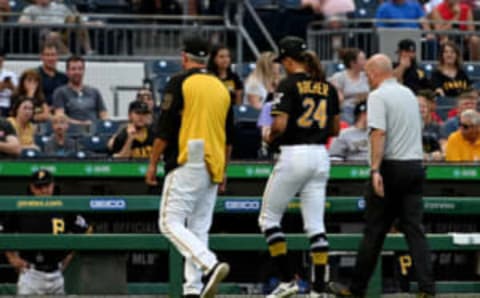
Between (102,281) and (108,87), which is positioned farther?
(108,87)

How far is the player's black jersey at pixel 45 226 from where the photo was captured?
46.5 ft

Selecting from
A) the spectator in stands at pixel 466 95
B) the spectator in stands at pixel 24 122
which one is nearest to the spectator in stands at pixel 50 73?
the spectator in stands at pixel 24 122

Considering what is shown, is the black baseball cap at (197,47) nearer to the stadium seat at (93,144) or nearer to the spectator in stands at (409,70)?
the stadium seat at (93,144)

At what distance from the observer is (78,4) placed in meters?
20.5

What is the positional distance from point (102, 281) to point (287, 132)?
2260mm

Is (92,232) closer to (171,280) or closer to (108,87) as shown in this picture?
(171,280)

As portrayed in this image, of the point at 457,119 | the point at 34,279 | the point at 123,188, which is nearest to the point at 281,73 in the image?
the point at 457,119

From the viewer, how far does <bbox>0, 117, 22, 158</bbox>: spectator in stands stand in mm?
15398

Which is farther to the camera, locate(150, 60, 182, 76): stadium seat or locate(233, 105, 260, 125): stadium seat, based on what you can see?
locate(150, 60, 182, 76): stadium seat

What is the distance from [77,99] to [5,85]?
814mm

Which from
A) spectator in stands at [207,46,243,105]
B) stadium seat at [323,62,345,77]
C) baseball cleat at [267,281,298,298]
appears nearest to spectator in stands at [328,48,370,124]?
stadium seat at [323,62,345,77]

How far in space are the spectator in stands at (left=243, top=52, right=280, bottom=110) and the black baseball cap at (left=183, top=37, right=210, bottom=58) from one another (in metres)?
5.06

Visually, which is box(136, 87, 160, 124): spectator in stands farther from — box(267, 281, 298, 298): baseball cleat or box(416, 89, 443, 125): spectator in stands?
box(267, 281, 298, 298): baseball cleat

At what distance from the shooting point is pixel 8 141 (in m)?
15.4
